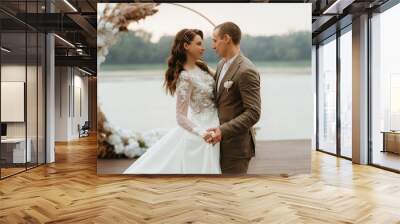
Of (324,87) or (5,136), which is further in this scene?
(324,87)

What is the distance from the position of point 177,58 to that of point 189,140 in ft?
4.31

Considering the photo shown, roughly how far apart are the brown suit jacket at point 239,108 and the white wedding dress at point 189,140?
5.8 inches

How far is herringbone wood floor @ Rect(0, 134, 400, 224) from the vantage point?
418cm

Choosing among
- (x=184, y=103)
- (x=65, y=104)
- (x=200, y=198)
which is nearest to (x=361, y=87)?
(x=184, y=103)

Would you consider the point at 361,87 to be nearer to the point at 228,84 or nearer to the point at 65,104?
the point at 228,84

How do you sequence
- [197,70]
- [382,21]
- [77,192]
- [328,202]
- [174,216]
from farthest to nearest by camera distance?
[382,21], [197,70], [77,192], [328,202], [174,216]

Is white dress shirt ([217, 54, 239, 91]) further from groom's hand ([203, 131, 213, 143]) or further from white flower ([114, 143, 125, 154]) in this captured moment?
white flower ([114, 143, 125, 154])

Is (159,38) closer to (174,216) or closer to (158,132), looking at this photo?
(158,132)

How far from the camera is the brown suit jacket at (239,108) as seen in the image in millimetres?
6160

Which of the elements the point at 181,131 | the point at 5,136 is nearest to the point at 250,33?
the point at 181,131

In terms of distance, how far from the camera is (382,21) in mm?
7875

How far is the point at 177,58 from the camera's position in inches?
255

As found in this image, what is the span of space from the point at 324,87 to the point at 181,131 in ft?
20.1

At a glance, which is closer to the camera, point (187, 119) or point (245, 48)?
point (187, 119)
